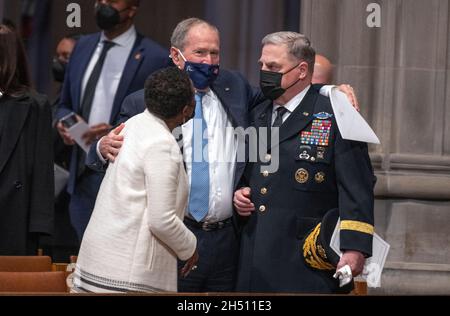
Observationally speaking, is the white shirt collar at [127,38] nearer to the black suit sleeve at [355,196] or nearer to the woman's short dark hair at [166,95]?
the black suit sleeve at [355,196]

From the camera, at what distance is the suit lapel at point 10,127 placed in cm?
777

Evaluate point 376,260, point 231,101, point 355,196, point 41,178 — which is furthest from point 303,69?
point 41,178

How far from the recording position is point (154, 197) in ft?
20.3

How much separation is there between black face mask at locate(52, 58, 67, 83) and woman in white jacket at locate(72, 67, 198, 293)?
3460 millimetres

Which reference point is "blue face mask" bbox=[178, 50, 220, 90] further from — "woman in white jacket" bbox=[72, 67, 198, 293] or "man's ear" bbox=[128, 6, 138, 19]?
"man's ear" bbox=[128, 6, 138, 19]

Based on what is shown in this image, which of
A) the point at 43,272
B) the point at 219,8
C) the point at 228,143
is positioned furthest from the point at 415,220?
the point at 43,272

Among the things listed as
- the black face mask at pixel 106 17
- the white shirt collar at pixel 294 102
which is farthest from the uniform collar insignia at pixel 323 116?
the black face mask at pixel 106 17

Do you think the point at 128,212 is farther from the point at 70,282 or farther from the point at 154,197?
the point at 70,282

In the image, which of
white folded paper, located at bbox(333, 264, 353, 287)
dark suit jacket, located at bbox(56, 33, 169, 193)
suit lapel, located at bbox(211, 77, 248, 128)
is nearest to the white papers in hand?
dark suit jacket, located at bbox(56, 33, 169, 193)

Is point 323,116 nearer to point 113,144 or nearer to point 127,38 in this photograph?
point 113,144

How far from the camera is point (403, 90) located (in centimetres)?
955

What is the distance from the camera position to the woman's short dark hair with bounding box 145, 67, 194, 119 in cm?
644

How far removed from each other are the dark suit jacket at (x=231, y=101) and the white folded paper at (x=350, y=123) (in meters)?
0.47

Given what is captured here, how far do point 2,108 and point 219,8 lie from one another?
2577mm
